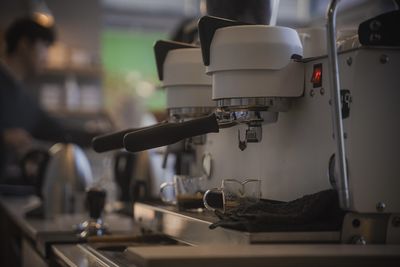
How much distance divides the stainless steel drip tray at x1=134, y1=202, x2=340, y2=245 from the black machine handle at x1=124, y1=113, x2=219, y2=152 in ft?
0.49

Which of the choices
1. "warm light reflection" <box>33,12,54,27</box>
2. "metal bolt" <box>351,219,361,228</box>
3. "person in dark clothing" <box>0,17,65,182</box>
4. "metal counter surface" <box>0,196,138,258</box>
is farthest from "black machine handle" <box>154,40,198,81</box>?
"warm light reflection" <box>33,12,54,27</box>

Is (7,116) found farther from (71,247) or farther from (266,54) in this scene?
(266,54)

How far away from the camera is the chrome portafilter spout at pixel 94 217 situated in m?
1.76

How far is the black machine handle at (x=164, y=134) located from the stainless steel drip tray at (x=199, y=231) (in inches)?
5.9

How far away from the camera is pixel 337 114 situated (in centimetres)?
105

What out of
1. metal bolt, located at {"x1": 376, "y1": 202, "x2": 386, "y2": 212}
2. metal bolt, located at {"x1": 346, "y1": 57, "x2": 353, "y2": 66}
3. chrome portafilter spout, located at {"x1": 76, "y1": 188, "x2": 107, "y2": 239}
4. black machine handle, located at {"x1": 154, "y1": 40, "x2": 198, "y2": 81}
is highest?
black machine handle, located at {"x1": 154, "y1": 40, "x2": 198, "y2": 81}

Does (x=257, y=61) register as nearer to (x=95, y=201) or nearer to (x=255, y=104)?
(x=255, y=104)

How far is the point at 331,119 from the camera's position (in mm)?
1153

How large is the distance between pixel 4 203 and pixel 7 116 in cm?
104

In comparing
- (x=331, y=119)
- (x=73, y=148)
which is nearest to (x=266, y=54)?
(x=331, y=119)

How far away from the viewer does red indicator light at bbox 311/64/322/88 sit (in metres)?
1.19

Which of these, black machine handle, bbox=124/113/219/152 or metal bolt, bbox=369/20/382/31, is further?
black machine handle, bbox=124/113/219/152

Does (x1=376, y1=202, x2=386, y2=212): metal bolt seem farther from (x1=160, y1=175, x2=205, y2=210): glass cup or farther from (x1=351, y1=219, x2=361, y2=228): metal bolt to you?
(x1=160, y1=175, x2=205, y2=210): glass cup

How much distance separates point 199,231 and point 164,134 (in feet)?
0.58
